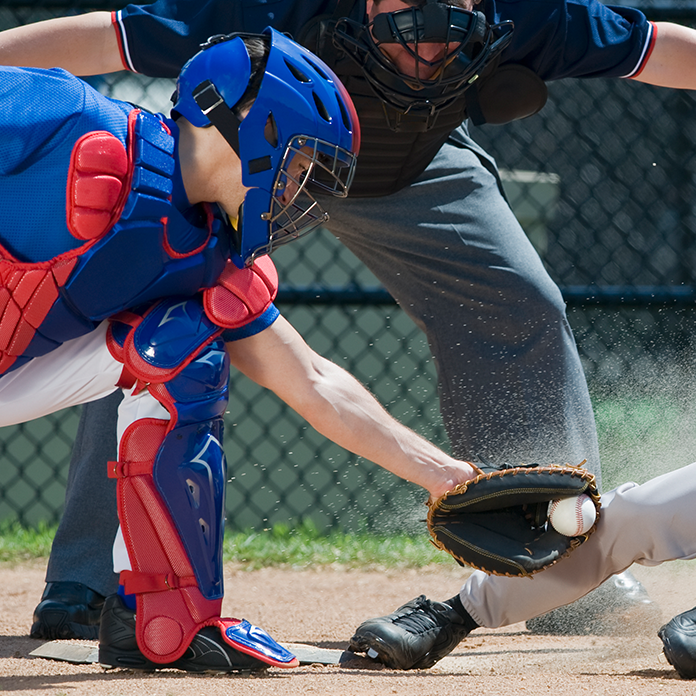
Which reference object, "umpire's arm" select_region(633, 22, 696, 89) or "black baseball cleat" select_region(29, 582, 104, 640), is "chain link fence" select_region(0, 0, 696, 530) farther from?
"black baseball cleat" select_region(29, 582, 104, 640)

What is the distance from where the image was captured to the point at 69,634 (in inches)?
84.5

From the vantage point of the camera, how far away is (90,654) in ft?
6.03

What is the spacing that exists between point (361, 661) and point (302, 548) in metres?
1.55

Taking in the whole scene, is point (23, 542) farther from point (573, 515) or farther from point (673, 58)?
point (673, 58)

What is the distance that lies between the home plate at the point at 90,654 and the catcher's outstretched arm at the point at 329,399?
41 cm

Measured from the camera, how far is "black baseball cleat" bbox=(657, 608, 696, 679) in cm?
162

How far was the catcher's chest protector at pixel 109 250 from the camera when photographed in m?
1.55

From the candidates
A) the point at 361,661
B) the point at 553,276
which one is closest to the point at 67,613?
the point at 361,661

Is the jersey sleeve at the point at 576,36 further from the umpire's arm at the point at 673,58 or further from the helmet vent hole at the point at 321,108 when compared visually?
the helmet vent hole at the point at 321,108

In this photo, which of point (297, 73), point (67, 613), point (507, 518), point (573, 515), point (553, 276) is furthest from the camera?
point (553, 276)

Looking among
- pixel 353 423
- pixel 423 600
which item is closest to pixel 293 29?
pixel 353 423

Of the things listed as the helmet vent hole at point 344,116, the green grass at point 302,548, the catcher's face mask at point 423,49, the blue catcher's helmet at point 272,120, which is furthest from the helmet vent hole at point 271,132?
the green grass at point 302,548

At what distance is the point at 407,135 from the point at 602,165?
8.68ft

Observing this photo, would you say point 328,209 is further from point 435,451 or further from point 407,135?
point 435,451
